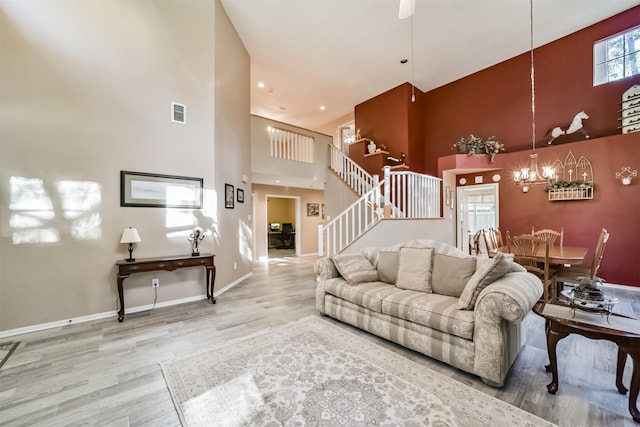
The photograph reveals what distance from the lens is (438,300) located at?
2.37 meters

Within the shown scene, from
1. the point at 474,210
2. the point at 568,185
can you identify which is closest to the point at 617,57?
the point at 568,185

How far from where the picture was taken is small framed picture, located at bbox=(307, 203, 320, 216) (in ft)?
30.8

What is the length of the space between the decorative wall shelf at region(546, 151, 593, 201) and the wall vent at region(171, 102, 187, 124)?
22.8 feet

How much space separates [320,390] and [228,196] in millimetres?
3628

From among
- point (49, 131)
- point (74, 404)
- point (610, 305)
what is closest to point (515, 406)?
point (610, 305)

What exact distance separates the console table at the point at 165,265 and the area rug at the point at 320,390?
152 centimetres

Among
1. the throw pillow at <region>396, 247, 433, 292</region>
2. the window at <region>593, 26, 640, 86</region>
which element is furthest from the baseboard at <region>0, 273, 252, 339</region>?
the window at <region>593, 26, 640, 86</region>

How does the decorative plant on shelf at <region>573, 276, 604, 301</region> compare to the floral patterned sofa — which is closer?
the decorative plant on shelf at <region>573, 276, 604, 301</region>

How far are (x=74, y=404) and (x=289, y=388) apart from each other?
4.82 feet

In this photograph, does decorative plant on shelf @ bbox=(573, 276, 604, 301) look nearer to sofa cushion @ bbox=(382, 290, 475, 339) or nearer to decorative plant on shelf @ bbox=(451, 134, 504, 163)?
sofa cushion @ bbox=(382, 290, 475, 339)

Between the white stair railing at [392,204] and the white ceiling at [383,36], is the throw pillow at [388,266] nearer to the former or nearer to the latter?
the white stair railing at [392,204]

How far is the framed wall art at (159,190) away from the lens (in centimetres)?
347

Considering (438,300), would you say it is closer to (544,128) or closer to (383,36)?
(383,36)

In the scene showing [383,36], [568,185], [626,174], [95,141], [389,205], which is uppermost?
[383,36]
